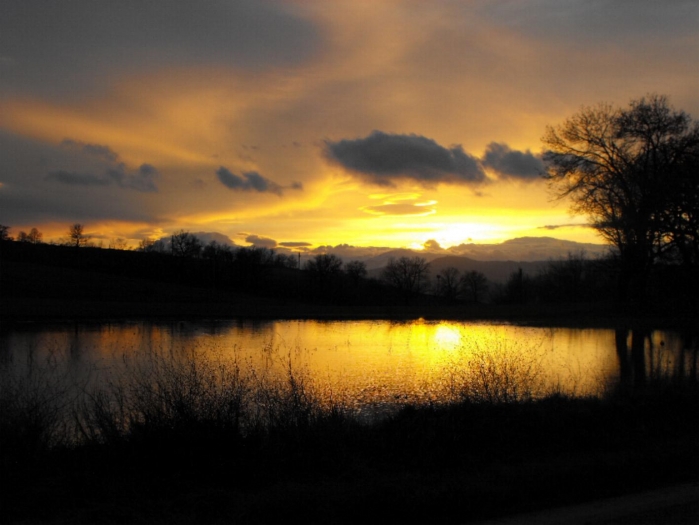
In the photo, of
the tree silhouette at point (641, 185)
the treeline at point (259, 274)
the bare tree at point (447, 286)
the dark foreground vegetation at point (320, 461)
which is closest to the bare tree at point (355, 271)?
the treeline at point (259, 274)

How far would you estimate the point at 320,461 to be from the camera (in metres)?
7.50

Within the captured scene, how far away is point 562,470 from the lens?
286 inches

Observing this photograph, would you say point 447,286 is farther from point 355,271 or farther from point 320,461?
point 320,461

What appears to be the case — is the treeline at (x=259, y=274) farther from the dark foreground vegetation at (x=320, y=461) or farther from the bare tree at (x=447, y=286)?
the dark foreground vegetation at (x=320, y=461)

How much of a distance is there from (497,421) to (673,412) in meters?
3.64

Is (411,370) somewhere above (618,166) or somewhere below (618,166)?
below

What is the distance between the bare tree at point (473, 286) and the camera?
122 meters

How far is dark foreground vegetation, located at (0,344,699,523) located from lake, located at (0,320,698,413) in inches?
87.1

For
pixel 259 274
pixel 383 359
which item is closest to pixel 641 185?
pixel 383 359

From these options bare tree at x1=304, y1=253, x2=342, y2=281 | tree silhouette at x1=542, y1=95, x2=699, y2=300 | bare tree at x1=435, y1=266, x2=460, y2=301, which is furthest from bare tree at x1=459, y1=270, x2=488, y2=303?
tree silhouette at x1=542, y1=95, x2=699, y2=300

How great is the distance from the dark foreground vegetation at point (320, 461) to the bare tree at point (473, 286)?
371 feet

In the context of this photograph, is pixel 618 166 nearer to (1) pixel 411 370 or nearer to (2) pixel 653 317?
(2) pixel 653 317

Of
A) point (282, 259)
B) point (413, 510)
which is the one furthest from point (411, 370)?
point (282, 259)

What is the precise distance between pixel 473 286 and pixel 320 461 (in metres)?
119
